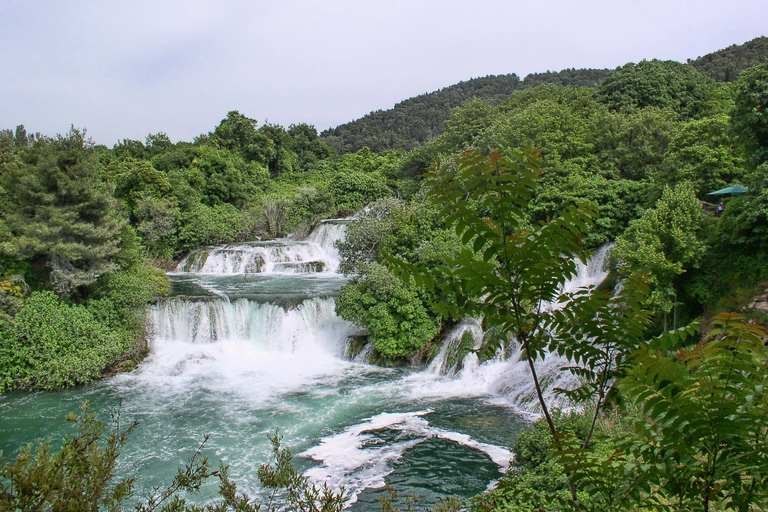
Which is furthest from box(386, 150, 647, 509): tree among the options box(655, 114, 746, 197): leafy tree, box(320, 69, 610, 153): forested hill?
box(320, 69, 610, 153): forested hill

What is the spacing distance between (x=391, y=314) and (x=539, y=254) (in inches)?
491

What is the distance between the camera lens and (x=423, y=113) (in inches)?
3501

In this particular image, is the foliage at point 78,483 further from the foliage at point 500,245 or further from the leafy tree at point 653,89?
the leafy tree at point 653,89

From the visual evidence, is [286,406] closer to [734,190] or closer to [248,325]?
[248,325]

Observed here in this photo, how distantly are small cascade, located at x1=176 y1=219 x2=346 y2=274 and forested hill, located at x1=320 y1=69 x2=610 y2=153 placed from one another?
4598 centimetres

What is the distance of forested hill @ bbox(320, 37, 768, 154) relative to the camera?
7512cm

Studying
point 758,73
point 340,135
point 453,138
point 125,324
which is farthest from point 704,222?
point 340,135

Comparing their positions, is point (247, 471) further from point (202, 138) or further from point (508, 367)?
point (202, 138)

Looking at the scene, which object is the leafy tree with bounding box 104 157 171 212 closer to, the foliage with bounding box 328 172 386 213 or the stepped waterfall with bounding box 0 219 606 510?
the stepped waterfall with bounding box 0 219 606 510

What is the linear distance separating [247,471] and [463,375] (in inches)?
275

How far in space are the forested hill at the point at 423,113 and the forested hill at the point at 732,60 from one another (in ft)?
64.9

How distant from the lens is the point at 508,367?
13.7 meters

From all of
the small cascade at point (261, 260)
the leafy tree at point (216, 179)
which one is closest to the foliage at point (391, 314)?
the small cascade at point (261, 260)

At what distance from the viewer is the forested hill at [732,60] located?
138ft
